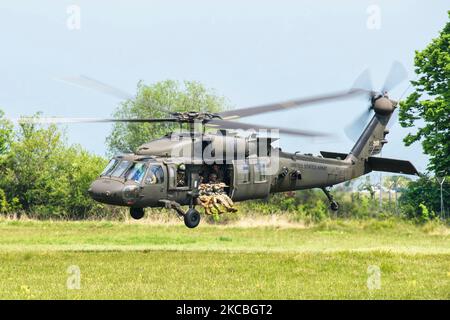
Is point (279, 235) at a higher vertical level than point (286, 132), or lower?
lower

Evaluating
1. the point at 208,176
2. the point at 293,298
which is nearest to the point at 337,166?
the point at 208,176

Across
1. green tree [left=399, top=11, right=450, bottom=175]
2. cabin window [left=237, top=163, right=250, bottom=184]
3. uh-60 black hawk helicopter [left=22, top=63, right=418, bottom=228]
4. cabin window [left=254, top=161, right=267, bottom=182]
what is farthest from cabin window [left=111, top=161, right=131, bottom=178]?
green tree [left=399, top=11, right=450, bottom=175]

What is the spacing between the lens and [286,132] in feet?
90.2

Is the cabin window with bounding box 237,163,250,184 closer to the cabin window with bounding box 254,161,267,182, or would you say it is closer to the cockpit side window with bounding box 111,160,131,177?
the cabin window with bounding box 254,161,267,182

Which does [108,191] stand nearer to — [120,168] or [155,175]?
[120,168]

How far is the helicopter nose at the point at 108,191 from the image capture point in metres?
28.8

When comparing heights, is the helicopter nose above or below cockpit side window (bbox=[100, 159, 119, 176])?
below

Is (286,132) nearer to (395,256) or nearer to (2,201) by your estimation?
(395,256)

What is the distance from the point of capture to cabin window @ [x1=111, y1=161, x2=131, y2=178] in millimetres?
29562

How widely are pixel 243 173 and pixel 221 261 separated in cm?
502

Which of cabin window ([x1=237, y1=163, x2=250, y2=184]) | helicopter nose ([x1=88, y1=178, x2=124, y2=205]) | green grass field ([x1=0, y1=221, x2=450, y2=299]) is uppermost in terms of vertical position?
cabin window ([x1=237, y1=163, x2=250, y2=184])

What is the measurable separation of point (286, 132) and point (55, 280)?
9.89 m

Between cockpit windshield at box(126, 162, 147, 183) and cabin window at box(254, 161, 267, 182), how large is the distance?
4924 mm
